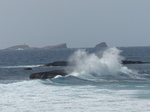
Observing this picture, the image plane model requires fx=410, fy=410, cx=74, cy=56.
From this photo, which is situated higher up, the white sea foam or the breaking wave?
the breaking wave

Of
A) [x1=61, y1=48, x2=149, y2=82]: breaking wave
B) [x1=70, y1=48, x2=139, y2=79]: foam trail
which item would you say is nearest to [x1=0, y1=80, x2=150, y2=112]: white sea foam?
[x1=61, y1=48, x2=149, y2=82]: breaking wave

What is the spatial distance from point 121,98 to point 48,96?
527 cm

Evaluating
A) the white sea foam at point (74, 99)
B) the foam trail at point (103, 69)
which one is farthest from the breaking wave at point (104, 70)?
the white sea foam at point (74, 99)

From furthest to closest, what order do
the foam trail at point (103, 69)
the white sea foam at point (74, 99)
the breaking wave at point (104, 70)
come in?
1. the foam trail at point (103, 69)
2. the breaking wave at point (104, 70)
3. the white sea foam at point (74, 99)

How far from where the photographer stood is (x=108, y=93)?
99.1ft

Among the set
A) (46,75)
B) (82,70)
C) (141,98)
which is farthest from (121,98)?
(82,70)

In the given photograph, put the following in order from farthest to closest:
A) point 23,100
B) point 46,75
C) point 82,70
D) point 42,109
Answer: point 82,70, point 46,75, point 23,100, point 42,109

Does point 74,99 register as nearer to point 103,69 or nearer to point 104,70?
point 104,70

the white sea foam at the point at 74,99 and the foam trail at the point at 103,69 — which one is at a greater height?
the foam trail at the point at 103,69

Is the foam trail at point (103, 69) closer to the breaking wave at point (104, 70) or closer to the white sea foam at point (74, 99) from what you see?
the breaking wave at point (104, 70)

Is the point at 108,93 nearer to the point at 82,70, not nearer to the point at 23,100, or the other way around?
the point at 23,100

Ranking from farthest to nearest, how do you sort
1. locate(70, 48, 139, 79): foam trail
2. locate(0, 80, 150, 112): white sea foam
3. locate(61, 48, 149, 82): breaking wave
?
locate(70, 48, 139, 79): foam trail → locate(61, 48, 149, 82): breaking wave → locate(0, 80, 150, 112): white sea foam

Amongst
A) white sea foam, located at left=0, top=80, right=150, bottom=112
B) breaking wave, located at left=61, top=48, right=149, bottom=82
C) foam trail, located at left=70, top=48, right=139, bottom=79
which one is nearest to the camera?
white sea foam, located at left=0, top=80, right=150, bottom=112

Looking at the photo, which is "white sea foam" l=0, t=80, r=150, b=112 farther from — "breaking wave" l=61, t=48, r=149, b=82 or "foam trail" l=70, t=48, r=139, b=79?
"foam trail" l=70, t=48, r=139, b=79
